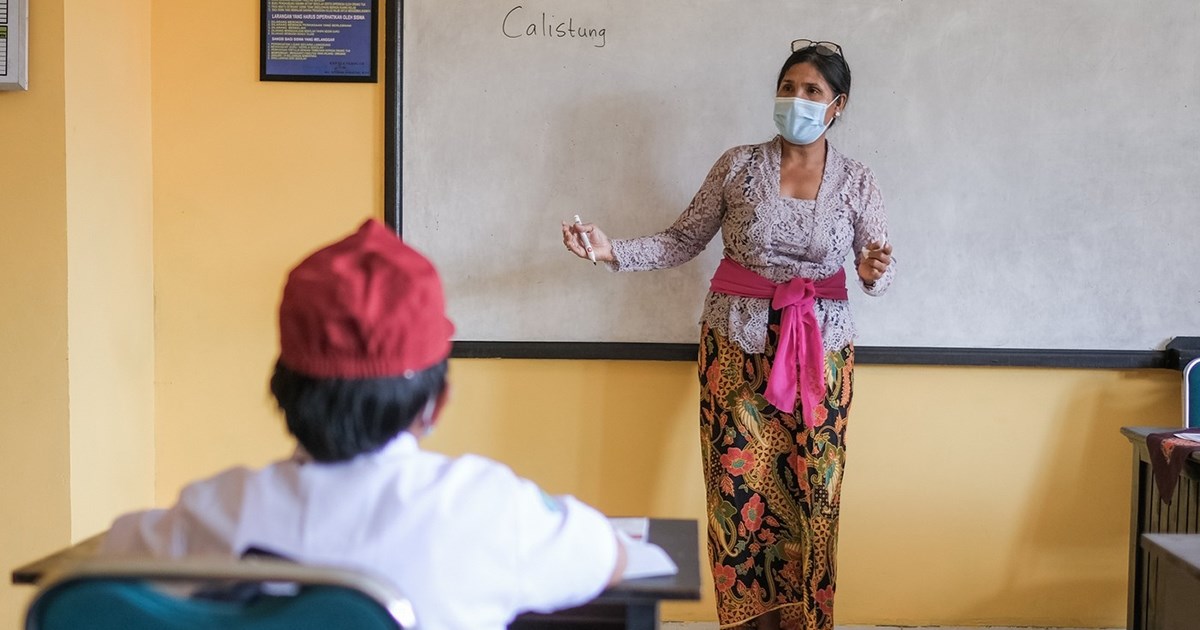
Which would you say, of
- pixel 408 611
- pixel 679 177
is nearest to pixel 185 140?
pixel 679 177

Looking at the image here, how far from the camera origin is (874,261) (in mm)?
2512

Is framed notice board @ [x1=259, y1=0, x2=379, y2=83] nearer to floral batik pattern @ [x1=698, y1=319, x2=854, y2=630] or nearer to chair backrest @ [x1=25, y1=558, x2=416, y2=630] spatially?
floral batik pattern @ [x1=698, y1=319, x2=854, y2=630]

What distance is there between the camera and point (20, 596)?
8.93 feet

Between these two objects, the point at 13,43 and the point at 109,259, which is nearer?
the point at 13,43

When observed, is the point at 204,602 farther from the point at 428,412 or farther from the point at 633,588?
the point at 633,588

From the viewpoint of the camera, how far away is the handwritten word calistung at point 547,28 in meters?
3.01

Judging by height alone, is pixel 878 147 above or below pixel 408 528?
above

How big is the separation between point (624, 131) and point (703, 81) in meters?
0.27

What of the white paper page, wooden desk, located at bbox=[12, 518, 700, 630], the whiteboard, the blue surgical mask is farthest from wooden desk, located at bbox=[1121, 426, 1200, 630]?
the white paper page

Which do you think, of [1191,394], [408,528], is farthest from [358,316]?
[1191,394]

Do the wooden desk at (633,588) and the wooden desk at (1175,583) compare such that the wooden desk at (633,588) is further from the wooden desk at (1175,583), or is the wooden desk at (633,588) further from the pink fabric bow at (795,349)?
the pink fabric bow at (795,349)

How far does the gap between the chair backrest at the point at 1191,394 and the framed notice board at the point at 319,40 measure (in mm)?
2453

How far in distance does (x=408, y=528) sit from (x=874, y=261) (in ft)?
5.55

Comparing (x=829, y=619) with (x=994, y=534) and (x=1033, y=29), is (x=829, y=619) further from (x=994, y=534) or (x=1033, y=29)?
(x=1033, y=29)
